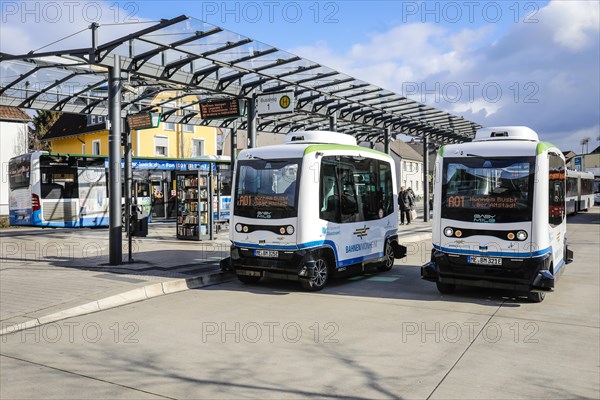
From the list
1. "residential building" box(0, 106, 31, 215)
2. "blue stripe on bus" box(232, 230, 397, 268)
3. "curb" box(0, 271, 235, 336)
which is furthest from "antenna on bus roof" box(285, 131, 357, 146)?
"residential building" box(0, 106, 31, 215)

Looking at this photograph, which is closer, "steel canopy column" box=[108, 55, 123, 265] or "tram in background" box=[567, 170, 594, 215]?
"steel canopy column" box=[108, 55, 123, 265]

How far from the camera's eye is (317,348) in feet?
20.0

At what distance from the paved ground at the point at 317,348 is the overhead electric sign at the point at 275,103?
7227 mm

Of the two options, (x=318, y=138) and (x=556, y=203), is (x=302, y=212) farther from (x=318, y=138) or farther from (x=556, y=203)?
(x=556, y=203)

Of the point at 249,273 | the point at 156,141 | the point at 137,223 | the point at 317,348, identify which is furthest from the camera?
the point at 156,141

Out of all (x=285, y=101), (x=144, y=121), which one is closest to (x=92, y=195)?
(x=144, y=121)

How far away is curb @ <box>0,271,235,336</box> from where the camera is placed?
281 inches

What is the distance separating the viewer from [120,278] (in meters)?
10.0

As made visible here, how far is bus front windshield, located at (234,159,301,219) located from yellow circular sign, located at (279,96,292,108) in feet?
17.8

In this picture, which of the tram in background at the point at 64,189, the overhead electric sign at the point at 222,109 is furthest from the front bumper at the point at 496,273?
the tram in background at the point at 64,189

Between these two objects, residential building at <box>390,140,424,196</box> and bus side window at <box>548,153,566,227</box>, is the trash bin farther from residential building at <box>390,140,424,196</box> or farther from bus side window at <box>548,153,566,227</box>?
residential building at <box>390,140,424,196</box>

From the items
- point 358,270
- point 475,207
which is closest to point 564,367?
point 475,207

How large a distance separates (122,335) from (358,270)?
18.0 feet

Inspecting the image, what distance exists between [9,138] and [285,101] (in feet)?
96.1
